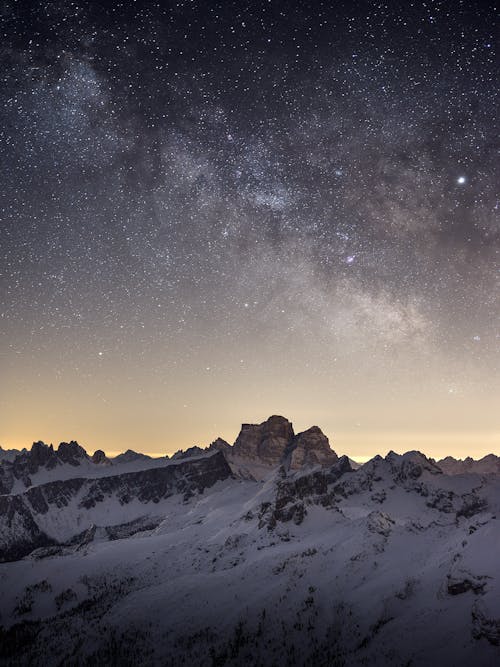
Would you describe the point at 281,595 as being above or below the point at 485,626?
below

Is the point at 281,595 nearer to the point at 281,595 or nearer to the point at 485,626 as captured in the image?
the point at 281,595

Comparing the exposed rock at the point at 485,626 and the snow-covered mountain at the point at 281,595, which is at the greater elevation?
the exposed rock at the point at 485,626

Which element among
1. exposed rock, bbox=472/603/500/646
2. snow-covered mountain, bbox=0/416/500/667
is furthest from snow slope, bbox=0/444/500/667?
snow-covered mountain, bbox=0/416/500/667

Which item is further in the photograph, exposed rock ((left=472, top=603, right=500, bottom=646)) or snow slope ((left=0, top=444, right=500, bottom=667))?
snow slope ((left=0, top=444, right=500, bottom=667))

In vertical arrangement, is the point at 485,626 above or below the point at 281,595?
above

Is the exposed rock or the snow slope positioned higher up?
the exposed rock

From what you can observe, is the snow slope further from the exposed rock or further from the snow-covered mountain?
the snow-covered mountain

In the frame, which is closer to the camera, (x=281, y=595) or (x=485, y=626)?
(x=485, y=626)

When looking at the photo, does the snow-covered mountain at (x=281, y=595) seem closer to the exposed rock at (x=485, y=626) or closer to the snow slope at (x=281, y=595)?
the exposed rock at (x=485, y=626)

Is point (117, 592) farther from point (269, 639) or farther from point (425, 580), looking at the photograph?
point (425, 580)

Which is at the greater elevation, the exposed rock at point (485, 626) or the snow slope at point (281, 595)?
the exposed rock at point (485, 626)

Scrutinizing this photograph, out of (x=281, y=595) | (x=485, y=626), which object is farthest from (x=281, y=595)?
(x=485, y=626)

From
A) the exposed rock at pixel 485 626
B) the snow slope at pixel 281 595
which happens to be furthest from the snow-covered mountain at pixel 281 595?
the snow slope at pixel 281 595

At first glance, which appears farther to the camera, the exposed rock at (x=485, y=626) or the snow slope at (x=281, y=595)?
the snow slope at (x=281, y=595)
